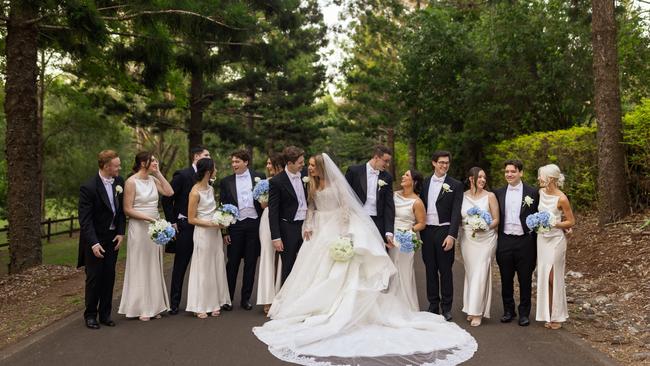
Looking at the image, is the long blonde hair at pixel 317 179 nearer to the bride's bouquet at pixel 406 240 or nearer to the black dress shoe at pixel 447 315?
the bride's bouquet at pixel 406 240

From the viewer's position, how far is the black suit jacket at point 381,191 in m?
8.08

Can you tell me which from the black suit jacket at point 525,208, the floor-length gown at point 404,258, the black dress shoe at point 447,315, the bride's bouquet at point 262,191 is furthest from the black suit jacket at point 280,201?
the black suit jacket at point 525,208

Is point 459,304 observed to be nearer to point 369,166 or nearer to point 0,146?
point 369,166

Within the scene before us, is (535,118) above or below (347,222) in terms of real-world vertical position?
above

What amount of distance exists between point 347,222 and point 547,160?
10.4 meters

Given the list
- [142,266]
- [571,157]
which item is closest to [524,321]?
[142,266]

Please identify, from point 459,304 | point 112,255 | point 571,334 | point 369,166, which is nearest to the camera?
point 571,334

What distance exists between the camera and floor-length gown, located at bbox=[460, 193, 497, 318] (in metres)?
7.60

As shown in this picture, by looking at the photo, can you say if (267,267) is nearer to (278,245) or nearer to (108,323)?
(278,245)

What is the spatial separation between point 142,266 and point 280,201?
1.94m

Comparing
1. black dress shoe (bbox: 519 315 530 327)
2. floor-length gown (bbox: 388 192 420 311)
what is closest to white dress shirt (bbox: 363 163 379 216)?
floor-length gown (bbox: 388 192 420 311)

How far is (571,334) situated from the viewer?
708 cm

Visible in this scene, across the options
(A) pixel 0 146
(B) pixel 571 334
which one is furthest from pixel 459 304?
(A) pixel 0 146

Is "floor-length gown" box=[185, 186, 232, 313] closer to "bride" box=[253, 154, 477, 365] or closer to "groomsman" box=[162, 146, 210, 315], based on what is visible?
→ "groomsman" box=[162, 146, 210, 315]
